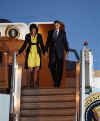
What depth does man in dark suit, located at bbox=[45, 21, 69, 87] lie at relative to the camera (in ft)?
25.6

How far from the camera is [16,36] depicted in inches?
435

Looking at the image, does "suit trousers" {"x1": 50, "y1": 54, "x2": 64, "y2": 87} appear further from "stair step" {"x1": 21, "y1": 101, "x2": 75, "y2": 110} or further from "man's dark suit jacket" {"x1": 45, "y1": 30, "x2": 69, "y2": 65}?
"stair step" {"x1": 21, "y1": 101, "x2": 75, "y2": 110}

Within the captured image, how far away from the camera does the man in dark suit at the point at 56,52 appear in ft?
25.6

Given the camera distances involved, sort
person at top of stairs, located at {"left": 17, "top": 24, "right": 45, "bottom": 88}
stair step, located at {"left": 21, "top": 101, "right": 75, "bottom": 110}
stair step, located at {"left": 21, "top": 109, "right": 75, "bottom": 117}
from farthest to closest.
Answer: person at top of stairs, located at {"left": 17, "top": 24, "right": 45, "bottom": 88}, stair step, located at {"left": 21, "top": 101, "right": 75, "bottom": 110}, stair step, located at {"left": 21, "top": 109, "right": 75, "bottom": 117}

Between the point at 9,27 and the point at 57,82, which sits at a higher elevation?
the point at 9,27

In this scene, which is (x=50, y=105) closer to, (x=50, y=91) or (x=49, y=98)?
(x=49, y=98)

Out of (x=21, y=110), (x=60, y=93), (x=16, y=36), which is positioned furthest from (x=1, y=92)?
(x=16, y=36)

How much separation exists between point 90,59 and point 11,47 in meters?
4.26

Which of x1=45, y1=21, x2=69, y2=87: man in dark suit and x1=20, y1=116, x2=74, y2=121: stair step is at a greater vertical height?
x1=45, y1=21, x2=69, y2=87: man in dark suit

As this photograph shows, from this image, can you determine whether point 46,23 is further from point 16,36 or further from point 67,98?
point 67,98

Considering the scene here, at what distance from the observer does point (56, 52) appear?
310 inches

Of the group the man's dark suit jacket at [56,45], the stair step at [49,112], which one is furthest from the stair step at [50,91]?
the man's dark suit jacket at [56,45]

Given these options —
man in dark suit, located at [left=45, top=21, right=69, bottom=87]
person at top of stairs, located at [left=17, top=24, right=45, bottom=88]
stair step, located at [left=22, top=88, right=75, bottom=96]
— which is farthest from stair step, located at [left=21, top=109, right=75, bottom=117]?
person at top of stairs, located at [left=17, top=24, right=45, bottom=88]

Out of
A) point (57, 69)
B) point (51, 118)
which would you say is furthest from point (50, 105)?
point (57, 69)
